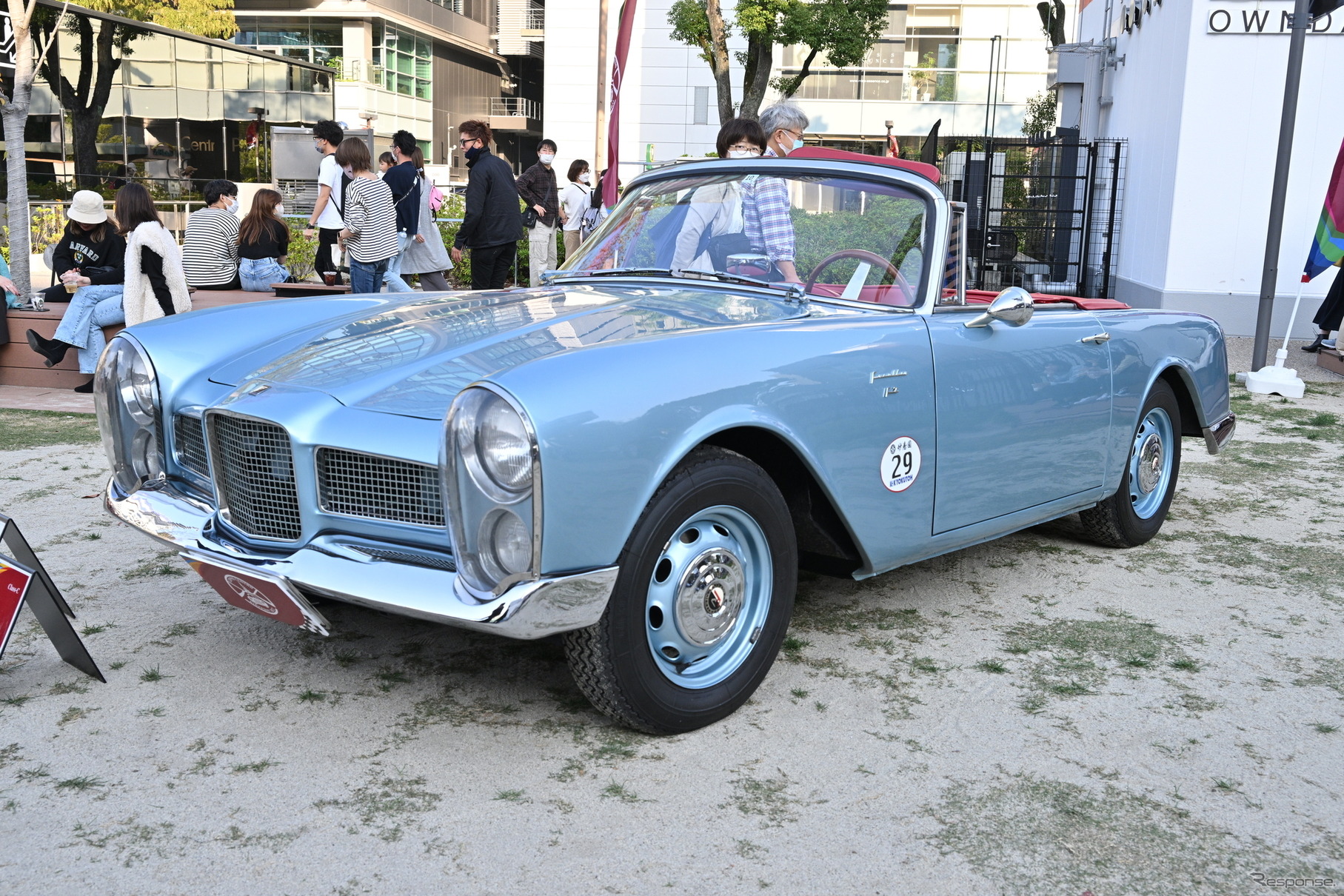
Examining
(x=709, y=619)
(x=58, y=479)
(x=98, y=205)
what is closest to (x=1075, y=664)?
(x=709, y=619)

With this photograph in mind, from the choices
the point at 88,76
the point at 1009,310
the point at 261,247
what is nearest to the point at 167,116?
the point at 88,76

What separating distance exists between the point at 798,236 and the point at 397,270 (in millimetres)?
6456

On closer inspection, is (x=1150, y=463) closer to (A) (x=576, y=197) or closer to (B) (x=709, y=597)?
(B) (x=709, y=597)

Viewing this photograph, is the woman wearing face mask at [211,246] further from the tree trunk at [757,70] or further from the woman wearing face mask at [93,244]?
the tree trunk at [757,70]

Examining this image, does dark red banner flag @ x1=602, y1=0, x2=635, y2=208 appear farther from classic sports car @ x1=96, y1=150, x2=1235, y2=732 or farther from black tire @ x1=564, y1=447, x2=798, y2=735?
black tire @ x1=564, y1=447, x2=798, y2=735

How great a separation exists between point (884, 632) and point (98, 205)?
714 cm

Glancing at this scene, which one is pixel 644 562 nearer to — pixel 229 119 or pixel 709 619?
pixel 709 619

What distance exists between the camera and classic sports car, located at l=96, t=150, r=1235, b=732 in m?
2.75

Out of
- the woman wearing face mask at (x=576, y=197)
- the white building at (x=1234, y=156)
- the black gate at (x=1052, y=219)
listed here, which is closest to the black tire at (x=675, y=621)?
the white building at (x=1234, y=156)

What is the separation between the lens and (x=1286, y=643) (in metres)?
3.99

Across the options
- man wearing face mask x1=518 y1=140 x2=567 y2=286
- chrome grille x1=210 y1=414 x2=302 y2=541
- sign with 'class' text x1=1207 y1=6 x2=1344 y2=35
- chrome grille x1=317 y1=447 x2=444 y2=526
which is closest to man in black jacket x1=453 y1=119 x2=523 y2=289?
man wearing face mask x1=518 y1=140 x2=567 y2=286

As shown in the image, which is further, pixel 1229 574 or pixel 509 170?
pixel 509 170

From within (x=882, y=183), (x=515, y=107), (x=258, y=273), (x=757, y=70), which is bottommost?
(x=258, y=273)

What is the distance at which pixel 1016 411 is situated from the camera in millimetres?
4023
